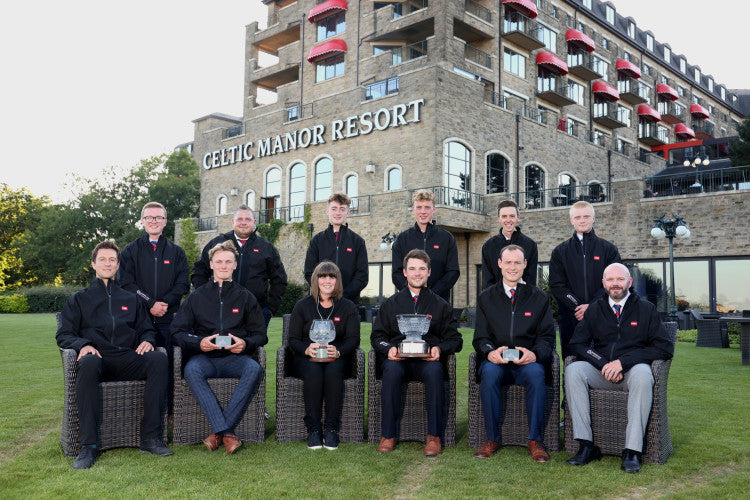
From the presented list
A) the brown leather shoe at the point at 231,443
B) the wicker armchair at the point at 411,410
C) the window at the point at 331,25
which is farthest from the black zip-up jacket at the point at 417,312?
the window at the point at 331,25

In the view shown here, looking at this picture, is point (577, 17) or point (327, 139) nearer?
point (327, 139)

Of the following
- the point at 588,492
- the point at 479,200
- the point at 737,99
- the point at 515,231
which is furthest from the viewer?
the point at 737,99

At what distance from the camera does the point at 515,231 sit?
5953 millimetres

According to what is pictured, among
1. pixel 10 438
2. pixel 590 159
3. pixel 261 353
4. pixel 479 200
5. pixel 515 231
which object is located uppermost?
pixel 590 159

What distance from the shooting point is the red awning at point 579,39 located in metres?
31.1

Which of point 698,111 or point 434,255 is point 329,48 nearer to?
point 434,255

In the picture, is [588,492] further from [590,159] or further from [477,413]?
[590,159]

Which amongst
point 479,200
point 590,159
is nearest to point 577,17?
point 590,159

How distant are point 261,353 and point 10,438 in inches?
87.5

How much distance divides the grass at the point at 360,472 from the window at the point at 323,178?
21636 mm

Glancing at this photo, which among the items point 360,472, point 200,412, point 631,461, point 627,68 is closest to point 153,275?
point 200,412

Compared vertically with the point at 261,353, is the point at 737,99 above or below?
above

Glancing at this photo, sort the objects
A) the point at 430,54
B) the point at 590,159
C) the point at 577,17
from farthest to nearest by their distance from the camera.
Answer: the point at 577,17 → the point at 590,159 → the point at 430,54

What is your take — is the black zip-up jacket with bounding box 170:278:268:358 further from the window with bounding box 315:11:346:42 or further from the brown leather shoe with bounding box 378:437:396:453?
the window with bounding box 315:11:346:42
